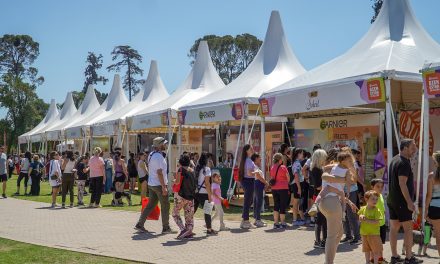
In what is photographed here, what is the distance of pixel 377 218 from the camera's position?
6.95 m

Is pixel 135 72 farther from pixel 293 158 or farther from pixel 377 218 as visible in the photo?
pixel 377 218

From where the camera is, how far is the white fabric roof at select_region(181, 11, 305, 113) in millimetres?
16297

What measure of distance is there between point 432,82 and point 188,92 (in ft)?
45.5

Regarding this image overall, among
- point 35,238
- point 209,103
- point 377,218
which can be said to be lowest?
point 35,238

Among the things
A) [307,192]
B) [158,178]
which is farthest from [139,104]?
[158,178]

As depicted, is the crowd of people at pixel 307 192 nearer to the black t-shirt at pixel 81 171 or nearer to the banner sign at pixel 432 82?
the black t-shirt at pixel 81 171

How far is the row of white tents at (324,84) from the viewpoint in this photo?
10758 millimetres

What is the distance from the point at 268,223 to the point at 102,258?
16.0ft

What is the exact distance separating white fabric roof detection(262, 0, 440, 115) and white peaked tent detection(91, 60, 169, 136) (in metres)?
12.1

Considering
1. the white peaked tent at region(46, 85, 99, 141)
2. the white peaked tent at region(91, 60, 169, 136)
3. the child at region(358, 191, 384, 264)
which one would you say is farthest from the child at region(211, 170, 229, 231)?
the white peaked tent at region(46, 85, 99, 141)

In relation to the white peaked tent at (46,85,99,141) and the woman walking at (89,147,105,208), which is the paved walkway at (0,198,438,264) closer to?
the woman walking at (89,147,105,208)

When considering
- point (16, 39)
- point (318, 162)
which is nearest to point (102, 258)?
point (318, 162)

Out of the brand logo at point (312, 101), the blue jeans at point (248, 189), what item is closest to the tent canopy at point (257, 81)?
the brand logo at point (312, 101)

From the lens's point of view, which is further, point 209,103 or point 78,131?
point 78,131
